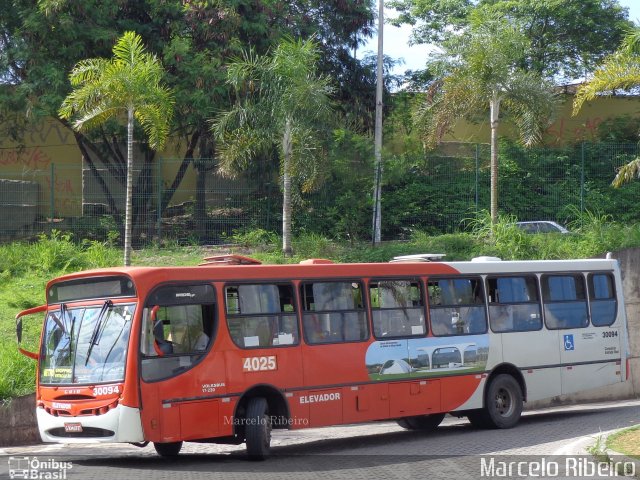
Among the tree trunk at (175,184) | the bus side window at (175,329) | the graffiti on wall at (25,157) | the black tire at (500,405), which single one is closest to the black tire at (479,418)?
the black tire at (500,405)

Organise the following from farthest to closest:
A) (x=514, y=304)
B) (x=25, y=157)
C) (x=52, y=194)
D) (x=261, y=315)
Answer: (x=25, y=157), (x=52, y=194), (x=514, y=304), (x=261, y=315)

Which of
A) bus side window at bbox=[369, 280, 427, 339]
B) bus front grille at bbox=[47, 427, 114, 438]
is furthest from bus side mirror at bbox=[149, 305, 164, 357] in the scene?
bus side window at bbox=[369, 280, 427, 339]

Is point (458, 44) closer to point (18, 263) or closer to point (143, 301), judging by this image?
point (18, 263)

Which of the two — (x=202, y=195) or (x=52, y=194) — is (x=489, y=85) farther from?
(x=52, y=194)

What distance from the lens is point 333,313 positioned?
45.6ft

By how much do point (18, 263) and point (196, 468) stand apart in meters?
12.9

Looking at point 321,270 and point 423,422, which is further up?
point 321,270

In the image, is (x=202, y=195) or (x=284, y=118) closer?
(x=284, y=118)

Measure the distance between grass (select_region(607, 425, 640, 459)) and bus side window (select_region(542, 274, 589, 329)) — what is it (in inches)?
159

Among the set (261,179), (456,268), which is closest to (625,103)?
(261,179)

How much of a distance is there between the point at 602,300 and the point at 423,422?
4333mm

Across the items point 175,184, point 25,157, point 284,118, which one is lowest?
point 175,184

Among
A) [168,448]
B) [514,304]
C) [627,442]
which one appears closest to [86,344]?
[168,448]

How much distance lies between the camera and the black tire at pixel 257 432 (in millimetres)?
12328
